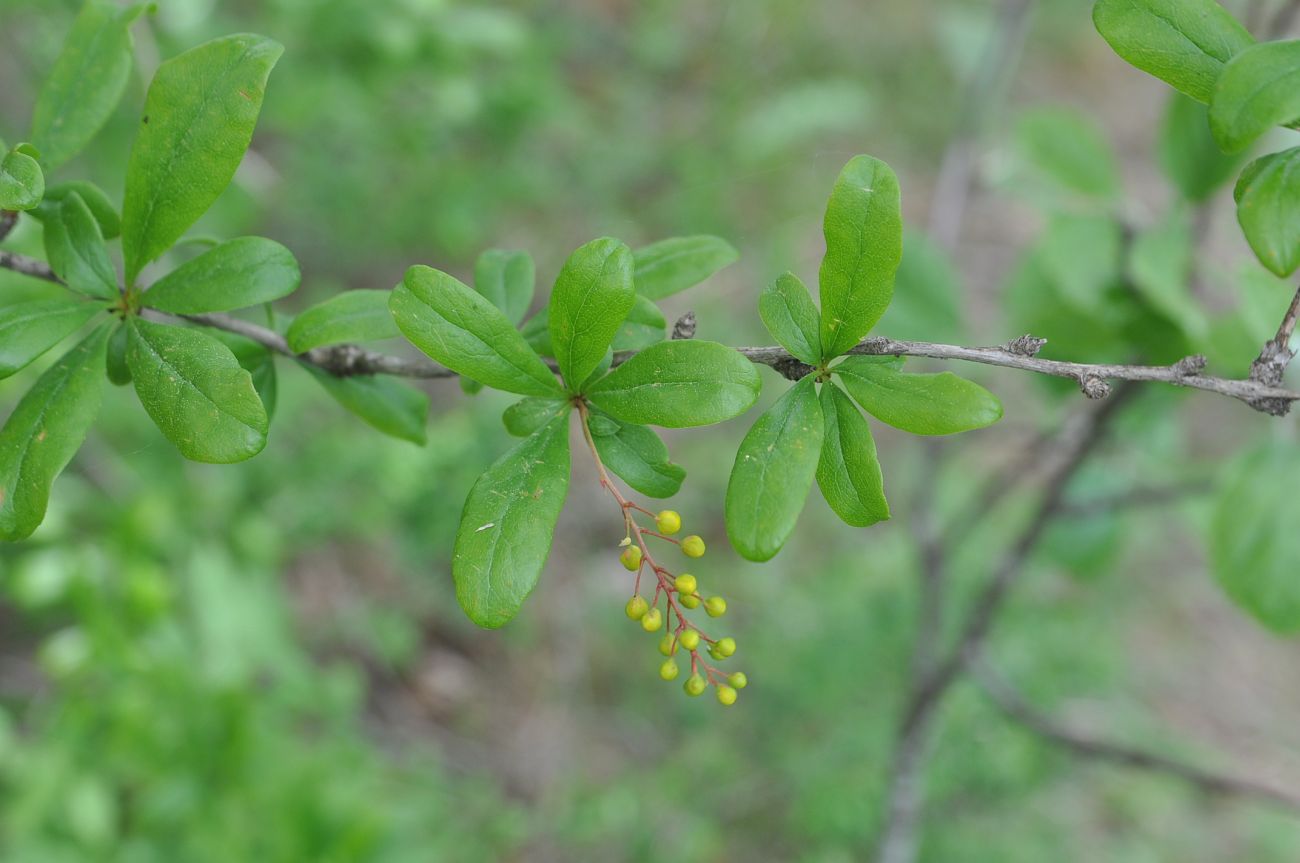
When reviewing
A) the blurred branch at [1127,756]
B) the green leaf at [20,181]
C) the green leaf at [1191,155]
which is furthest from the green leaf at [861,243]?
the blurred branch at [1127,756]

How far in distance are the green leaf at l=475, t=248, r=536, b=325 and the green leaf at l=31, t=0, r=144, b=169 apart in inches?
13.6

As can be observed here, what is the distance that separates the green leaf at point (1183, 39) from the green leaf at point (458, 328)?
1.60 ft

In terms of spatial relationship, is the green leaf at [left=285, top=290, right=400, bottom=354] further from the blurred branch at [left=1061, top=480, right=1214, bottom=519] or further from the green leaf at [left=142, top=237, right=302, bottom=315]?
the blurred branch at [left=1061, top=480, right=1214, bottom=519]

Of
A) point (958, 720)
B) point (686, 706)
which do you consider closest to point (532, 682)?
point (686, 706)

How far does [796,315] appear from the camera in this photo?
0.75 meters

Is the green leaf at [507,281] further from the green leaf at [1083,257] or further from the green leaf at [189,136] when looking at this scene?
the green leaf at [1083,257]

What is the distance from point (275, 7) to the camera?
231 cm

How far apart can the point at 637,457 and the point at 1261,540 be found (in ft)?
4.05

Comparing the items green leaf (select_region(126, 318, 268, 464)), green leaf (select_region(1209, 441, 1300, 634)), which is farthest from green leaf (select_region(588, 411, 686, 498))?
green leaf (select_region(1209, 441, 1300, 634))

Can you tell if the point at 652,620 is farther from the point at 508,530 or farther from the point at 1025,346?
the point at 1025,346

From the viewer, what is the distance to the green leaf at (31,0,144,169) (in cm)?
84

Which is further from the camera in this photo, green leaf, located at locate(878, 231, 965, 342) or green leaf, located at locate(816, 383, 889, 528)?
green leaf, located at locate(878, 231, 965, 342)

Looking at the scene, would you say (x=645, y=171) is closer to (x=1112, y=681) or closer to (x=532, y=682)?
(x=532, y=682)

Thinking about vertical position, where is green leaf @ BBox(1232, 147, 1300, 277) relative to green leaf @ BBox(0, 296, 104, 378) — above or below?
above
